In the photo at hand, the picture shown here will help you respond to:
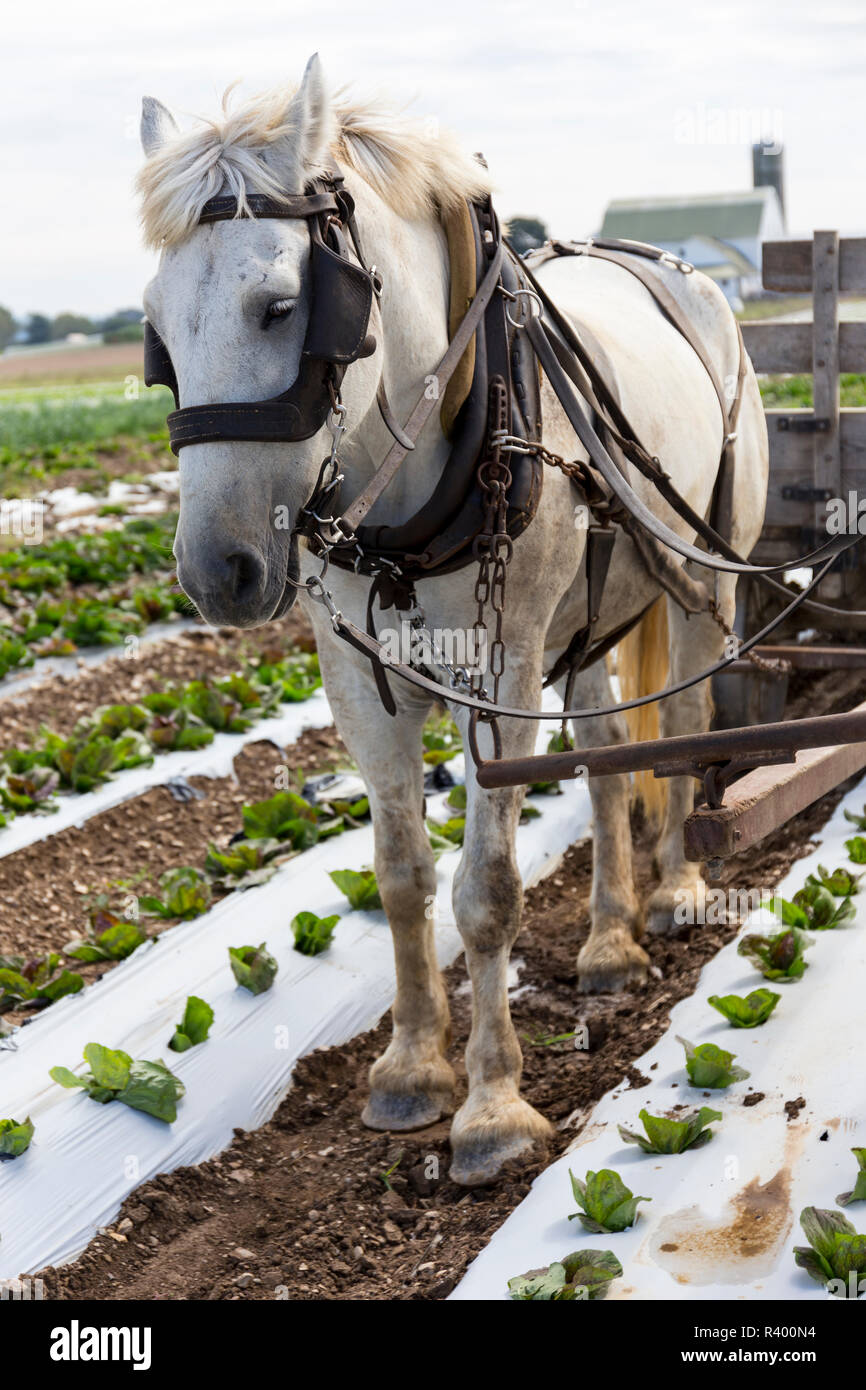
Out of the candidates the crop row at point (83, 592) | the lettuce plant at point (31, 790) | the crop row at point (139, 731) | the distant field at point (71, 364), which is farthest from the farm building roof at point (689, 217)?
the lettuce plant at point (31, 790)

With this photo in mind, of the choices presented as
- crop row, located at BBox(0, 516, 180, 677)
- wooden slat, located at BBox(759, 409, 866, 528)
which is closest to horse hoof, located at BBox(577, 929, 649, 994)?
wooden slat, located at BBox(759, 409, 866, 528)

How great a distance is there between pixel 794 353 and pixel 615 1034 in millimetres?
2860

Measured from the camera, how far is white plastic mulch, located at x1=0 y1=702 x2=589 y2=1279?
112 inches

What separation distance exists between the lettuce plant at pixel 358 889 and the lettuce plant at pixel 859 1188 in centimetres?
182

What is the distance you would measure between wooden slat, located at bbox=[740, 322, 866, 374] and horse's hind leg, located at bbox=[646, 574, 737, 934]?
1.25m

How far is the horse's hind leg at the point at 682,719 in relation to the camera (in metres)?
4.05

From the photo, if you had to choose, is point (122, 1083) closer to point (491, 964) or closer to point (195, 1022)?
point (195, 1022)

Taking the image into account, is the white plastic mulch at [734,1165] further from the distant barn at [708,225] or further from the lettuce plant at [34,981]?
the distant barn at [708,225]

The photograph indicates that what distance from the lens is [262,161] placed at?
87.0 inches

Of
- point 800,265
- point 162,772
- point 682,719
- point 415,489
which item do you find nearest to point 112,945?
point 162,772

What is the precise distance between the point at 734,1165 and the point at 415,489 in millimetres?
1499

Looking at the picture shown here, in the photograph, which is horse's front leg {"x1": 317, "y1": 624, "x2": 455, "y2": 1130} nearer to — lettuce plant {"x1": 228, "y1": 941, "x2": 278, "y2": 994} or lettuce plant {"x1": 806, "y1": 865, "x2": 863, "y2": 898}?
lettuce plant {"x1": 228, "y1": 941, "x2": 278, "y2": 994}
